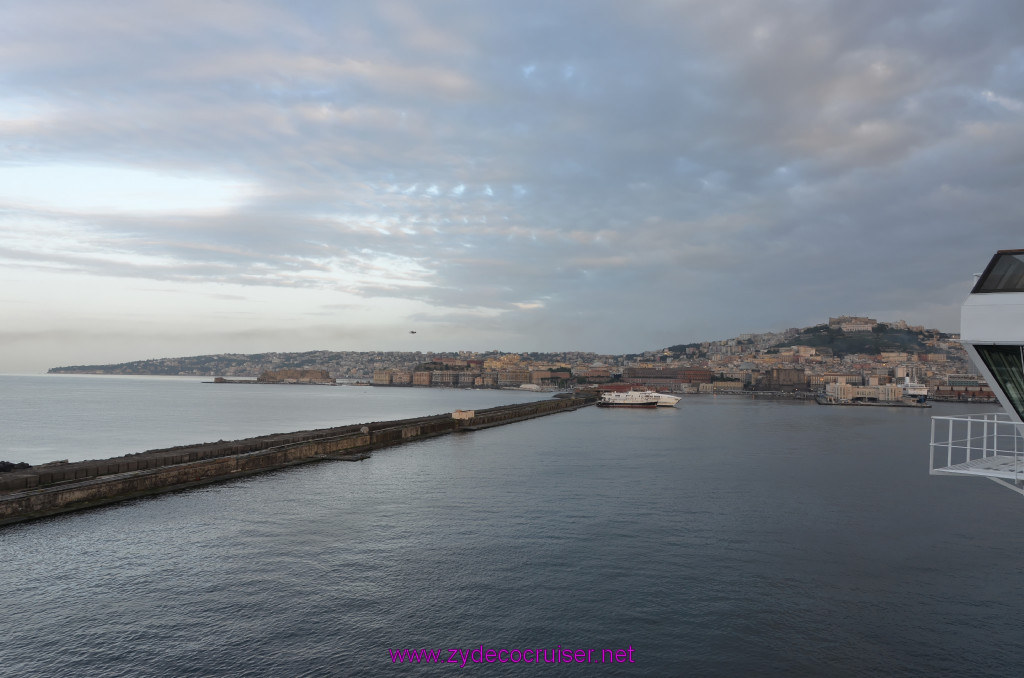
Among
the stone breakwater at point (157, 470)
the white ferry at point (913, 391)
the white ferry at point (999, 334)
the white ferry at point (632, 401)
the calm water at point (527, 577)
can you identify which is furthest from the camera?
the white ferry at point (913, 391)

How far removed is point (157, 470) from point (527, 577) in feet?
63.9

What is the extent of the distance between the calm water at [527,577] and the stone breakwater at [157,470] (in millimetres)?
1189

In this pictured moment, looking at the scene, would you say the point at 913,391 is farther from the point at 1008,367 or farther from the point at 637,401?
the point at 1008,367

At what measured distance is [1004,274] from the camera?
9812 millimetres

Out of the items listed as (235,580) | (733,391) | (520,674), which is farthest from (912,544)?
(733,391)

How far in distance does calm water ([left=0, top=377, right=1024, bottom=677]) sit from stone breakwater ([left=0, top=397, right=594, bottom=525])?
1189 millimetres

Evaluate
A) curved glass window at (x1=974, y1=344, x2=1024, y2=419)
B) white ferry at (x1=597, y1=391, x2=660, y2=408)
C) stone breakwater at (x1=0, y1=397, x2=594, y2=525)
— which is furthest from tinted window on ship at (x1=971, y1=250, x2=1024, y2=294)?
white ferry at (x1=597, y1=391, x2=660, y2=408)

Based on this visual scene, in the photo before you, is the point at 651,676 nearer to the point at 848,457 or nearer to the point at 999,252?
the point at 999,252

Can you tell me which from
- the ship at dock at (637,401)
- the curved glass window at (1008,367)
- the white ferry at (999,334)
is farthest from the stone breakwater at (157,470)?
the ship at dock at (637,401)

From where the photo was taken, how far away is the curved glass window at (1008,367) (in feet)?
32.7

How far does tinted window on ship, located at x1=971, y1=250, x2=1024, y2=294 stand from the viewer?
9.66m

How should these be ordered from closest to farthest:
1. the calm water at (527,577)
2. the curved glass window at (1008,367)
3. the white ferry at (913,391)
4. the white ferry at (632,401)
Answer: the curved glass window at (1008,367) < the calm water at (527,577) < the white ferry at (632,401) < the white ferry at (913,391)

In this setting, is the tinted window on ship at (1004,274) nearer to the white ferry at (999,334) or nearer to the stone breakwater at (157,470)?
the white ferry at (999,334)

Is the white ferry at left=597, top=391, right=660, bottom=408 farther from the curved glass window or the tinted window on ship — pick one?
the tinted window on ship
